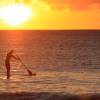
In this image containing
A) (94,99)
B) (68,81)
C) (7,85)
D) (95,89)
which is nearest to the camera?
(94,99)

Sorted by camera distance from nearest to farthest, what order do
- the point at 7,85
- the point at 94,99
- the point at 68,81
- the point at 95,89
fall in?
the point at 94,99 → the point at 95,89 → the point at 7,85 → the point at 68,81

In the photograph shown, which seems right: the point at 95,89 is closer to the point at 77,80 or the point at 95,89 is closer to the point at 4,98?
the point at 77,80

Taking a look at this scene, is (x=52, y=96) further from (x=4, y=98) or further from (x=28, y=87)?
(x=28, y=87)

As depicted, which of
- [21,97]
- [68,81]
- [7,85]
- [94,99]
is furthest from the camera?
[68,81]

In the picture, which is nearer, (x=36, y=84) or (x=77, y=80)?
(x=36, y=84)

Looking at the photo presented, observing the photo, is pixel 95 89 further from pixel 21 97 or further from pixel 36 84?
pixel 21 97

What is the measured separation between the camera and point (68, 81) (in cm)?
3084

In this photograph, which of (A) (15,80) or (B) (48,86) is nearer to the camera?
(B) (48,86)

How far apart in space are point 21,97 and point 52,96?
54.0 inches

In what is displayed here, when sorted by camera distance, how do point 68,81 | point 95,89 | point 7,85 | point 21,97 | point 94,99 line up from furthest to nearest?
point 68,81, point 7,85, point 95,89, point 21,97, point 94,99

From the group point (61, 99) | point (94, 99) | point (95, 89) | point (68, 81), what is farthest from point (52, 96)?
point (68, 81)

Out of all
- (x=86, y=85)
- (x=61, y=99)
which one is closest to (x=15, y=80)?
(x=86, y=85)

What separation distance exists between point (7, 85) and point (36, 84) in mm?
1755

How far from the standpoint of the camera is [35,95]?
22953 millimetres
